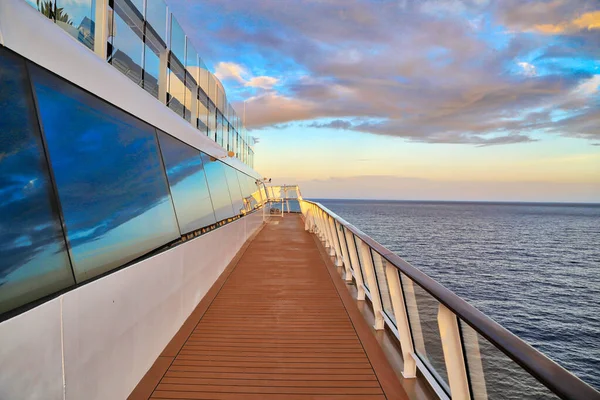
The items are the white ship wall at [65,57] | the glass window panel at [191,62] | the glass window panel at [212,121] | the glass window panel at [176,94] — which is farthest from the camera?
the glass window panel at [212,121]

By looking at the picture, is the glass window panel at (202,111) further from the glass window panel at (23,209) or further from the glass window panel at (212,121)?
the glass window panel at (23,209)

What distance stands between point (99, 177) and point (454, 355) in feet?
7.93

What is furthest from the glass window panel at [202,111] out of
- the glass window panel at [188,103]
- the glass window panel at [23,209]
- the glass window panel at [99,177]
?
the glass window panel at [23,209]

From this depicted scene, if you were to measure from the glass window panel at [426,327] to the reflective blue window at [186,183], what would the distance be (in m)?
2.77

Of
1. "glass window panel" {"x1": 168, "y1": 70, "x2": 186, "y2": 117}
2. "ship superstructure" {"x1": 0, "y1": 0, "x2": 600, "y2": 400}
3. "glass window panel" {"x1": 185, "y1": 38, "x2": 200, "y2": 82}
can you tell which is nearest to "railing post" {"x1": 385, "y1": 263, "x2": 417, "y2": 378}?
"ship superstructure" {"x1": 0, "y1": 0, "x2": 600, "y2": 400}

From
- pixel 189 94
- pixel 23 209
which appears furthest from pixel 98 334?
pixel 189 94

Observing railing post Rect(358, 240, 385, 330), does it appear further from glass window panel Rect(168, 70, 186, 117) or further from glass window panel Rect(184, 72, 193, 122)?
glass window panel Rect(184, 72, 193, 122)

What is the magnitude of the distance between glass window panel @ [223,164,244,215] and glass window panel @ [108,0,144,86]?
521 centimetres

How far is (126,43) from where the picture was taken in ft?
12.1

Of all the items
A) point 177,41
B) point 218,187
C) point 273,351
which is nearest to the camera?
point 273,351

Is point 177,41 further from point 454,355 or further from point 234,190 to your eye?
point 454,355

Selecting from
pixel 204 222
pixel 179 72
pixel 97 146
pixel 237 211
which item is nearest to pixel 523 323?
pixel 237 211

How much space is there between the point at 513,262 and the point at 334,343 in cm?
2635

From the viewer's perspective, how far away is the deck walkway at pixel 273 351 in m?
2.52
